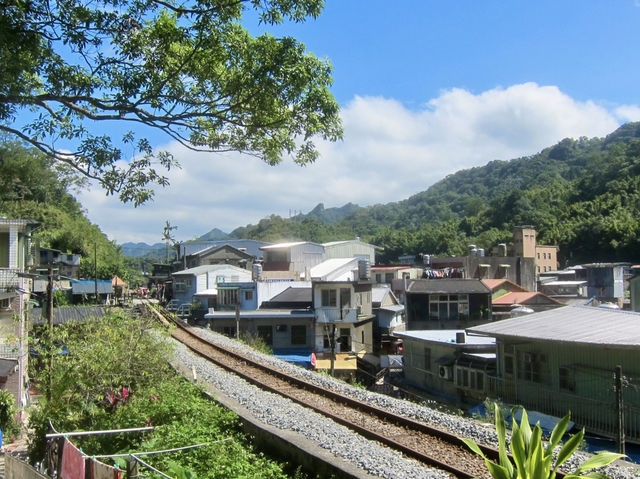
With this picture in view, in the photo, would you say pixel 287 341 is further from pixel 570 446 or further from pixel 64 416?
pixel 570 446

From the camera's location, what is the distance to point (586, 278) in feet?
162

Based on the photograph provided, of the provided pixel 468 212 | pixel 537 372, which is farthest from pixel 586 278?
pixel 468 212

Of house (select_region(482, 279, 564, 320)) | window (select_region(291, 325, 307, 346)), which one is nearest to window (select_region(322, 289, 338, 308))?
window (select_region(291, 325, 307, 346))

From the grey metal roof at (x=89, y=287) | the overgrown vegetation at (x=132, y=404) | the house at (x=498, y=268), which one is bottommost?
the overgrown vegetation at (x=132, y=404)

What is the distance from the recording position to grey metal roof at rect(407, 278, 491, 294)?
1150 inches

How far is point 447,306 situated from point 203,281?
66.1ft

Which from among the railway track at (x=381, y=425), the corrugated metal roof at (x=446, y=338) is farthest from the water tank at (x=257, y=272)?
the railway track at (x=381, y=425)

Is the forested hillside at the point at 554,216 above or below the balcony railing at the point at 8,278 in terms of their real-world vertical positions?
above

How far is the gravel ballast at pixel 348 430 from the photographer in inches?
274

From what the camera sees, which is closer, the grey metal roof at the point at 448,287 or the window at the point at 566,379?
the window at the point at 566,379

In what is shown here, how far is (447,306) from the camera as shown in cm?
2953

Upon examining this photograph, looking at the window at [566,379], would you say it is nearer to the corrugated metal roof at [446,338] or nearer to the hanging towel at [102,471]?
the corrugated metal roof at [446,338]

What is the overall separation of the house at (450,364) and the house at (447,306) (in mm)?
5882

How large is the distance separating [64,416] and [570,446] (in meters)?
8.52
